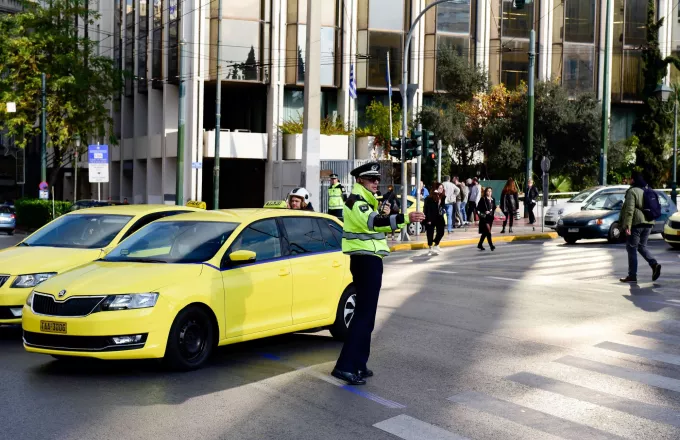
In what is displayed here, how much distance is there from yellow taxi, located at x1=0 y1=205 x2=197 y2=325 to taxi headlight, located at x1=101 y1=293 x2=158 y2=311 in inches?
94.2

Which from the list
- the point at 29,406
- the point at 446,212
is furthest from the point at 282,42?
the point at 29,406

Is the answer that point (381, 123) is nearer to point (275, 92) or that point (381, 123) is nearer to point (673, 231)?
point (275, 92)

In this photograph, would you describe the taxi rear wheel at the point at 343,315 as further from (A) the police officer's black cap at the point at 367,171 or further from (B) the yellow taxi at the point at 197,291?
(A) the police officer's black cap at the point at 367,171

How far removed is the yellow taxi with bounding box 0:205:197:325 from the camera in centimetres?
998

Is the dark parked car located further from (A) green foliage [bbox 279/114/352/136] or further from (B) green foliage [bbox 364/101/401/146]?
(A) green foliage [bbox 279/114/352/136]

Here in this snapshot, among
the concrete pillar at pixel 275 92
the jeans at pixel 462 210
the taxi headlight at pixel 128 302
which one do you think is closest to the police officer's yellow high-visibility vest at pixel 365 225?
the taxi headlight at pixel 128 302

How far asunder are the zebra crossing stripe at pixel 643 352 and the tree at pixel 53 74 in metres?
35.5

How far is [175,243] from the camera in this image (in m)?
9.24

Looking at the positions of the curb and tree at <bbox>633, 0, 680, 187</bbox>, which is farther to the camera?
tree at <bbox>633, 0, 680, 187</bbox>

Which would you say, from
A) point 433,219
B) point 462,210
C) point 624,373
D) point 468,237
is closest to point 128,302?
point 624,373

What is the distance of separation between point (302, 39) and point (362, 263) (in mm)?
37095

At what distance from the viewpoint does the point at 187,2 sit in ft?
142

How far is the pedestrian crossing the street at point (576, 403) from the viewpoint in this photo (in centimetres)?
655

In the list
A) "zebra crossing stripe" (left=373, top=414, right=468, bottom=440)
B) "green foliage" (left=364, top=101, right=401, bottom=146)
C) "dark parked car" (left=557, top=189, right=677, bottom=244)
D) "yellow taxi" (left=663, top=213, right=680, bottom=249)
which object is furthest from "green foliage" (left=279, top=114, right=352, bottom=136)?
A: "zebra crossing stripe" (left=373, top=414, right=468, bottom=440)
